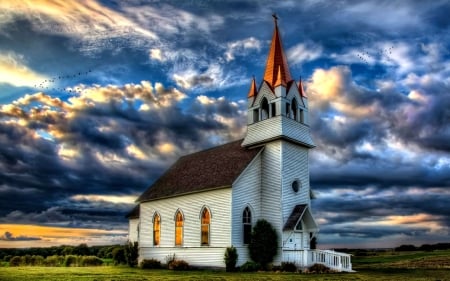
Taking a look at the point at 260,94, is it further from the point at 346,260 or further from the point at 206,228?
the point at 346,260

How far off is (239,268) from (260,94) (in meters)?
13.9

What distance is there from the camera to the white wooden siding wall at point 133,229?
4775cm

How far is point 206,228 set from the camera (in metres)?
32.5

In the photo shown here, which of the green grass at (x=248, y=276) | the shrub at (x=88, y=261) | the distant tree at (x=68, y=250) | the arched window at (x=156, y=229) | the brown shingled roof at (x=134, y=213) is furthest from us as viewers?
the distant tree at (x=68, y=250)

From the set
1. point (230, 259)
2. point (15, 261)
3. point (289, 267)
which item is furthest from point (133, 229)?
point (289, 267)

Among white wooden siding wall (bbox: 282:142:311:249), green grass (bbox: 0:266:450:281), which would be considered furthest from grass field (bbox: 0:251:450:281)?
white wooden siding wall (bbox: 282:142:311:249)

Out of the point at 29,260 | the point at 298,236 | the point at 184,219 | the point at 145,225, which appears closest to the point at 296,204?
the point at 298,236

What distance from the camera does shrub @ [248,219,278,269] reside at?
30.2 m

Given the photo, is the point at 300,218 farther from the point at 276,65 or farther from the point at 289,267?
the point at 276,65

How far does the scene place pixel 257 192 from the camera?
3244 centimetres

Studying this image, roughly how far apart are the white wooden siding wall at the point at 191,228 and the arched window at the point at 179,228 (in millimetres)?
447

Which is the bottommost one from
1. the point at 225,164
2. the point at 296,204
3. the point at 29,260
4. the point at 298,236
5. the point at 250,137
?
the point at 29,260

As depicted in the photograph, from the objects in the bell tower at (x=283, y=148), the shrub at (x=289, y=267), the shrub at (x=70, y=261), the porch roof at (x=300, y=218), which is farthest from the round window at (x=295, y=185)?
the shrub at (x=70, y=261)

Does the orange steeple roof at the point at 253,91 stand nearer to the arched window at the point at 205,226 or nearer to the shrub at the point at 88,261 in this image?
the arched window at the point at 205,226
